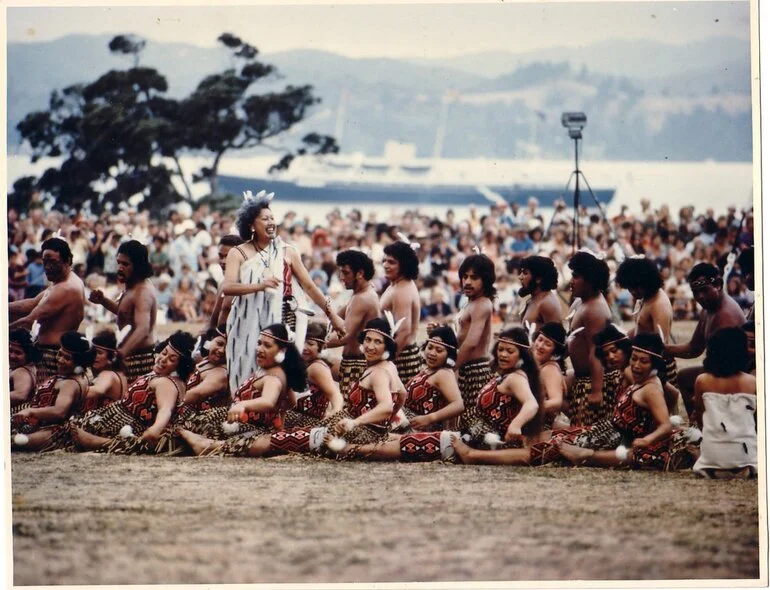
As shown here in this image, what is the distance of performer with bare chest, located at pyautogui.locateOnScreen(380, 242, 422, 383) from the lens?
31.3 ft

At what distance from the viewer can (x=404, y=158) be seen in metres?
12.0

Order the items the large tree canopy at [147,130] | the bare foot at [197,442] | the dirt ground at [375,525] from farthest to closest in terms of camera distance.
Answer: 1. the large tree canopy at [147,130]
2. the bare foot at [197,442]
3. the dirt ground at [375,525]

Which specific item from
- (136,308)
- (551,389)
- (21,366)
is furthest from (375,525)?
(21,366)

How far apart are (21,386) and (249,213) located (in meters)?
1.93

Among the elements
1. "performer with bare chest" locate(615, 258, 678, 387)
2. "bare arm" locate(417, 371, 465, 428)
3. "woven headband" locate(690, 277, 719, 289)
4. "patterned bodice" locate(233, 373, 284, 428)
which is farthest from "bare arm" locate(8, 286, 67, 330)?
"woven headband" locate(690, 277, 719, 289)

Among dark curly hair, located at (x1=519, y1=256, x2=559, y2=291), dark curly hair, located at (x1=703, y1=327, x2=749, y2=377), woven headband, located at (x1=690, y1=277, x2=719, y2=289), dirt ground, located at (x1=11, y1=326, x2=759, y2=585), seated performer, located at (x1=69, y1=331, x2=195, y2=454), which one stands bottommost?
dirt ground, located at (x1=11, y1=326, x2=759, y2=585)

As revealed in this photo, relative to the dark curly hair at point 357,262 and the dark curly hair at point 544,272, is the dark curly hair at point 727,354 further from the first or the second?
the dark curly hair at point 357,262

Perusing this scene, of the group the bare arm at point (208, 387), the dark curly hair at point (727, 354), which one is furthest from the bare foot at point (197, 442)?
the dark curly hair at point (727, 354)

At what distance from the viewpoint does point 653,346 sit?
28.7 feet

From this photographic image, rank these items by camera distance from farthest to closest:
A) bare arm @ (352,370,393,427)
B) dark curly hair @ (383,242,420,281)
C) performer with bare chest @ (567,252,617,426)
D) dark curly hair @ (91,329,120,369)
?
dark curly hair @ (383,242,420,281), dark curly hair @ (91,329,120,369), performer with bare chest @ (567,252,617,426), bare arm @ (352,370,393,427)

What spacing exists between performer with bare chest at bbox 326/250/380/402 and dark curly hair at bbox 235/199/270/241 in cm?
65

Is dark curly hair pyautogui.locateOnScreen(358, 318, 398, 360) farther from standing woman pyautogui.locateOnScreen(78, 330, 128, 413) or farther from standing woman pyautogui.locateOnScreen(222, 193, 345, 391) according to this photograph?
standing woman pyautogui.locateOnScreen(78, 330, 128, 413)

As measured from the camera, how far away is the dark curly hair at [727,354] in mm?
8641

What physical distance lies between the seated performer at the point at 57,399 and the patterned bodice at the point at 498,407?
2.69 meters
